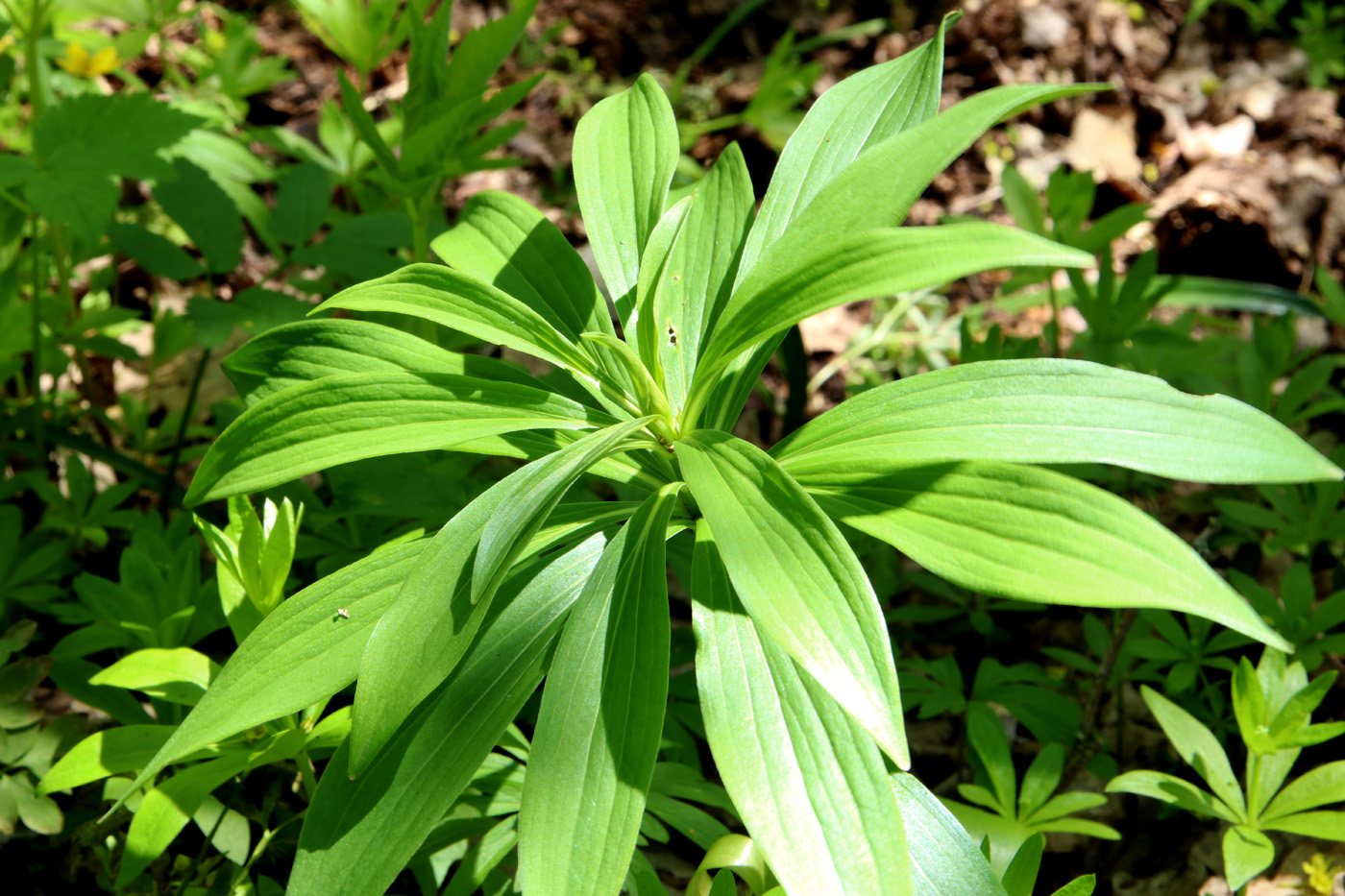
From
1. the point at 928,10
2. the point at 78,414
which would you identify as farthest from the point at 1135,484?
the point at 928,10

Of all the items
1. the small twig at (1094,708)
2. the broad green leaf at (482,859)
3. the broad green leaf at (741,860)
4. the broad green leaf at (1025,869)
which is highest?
the broad green leaf at (741,860)

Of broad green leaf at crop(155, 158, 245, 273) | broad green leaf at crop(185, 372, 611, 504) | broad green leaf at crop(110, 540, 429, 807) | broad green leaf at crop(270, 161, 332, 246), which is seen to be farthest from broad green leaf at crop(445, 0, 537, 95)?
broad green leaf at crop(110, 540, 429, 807)

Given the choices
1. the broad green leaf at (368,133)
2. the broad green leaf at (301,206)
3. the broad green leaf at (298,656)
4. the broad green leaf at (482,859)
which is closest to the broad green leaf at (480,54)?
the broad green leaf at (368,133)

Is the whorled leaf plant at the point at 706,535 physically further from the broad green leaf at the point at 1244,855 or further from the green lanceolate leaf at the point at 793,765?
the broad green leaf at the point at 1244,855

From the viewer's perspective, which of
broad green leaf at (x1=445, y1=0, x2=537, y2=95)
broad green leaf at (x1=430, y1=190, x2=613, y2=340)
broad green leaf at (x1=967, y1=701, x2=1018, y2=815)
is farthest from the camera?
broad green leaf at (x1=445, y1=0, x2=537, y2=95)

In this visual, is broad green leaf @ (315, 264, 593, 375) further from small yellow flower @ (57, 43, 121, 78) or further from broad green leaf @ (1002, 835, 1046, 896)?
small yellow flower @ (57, 43, 121, 78)
